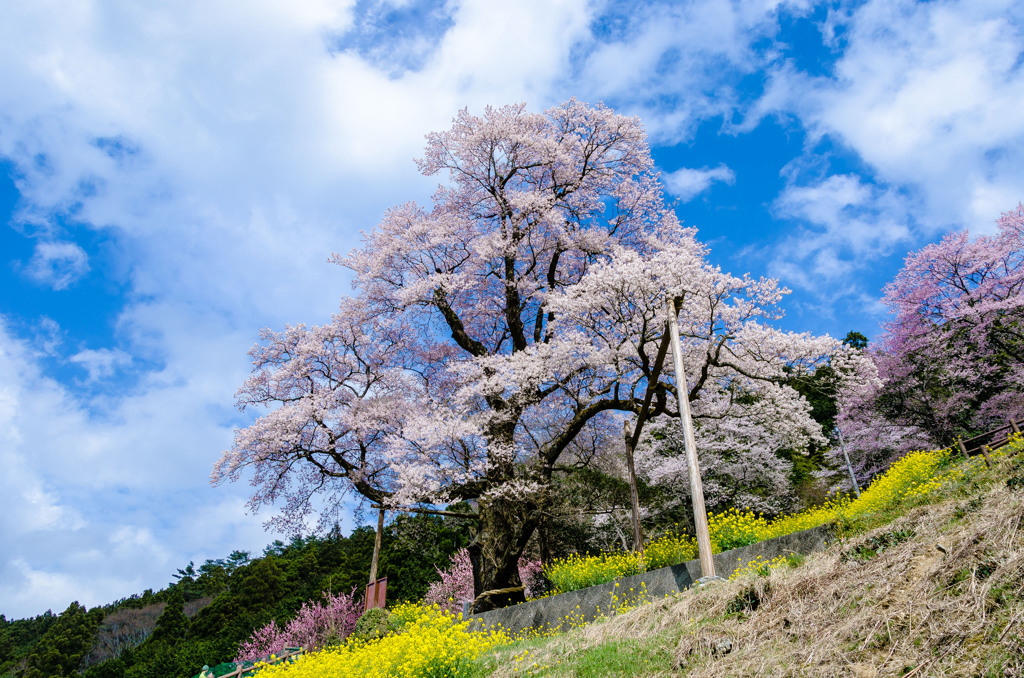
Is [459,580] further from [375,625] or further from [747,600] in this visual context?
[747,600]

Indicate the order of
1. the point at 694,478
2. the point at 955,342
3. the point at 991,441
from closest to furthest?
1. the point at 694,478
2. the point at 991,441
3. the point at 955,342

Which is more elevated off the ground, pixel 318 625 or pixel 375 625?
pixel 375 625

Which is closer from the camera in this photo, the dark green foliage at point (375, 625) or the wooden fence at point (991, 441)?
the wooden fence at point (991, 441)

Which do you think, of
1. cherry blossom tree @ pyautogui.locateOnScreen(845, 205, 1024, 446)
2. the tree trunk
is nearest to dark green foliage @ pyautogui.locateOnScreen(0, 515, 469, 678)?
the tree trunk

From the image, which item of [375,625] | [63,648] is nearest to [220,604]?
[63,648]

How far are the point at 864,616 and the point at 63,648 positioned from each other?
4776 cm

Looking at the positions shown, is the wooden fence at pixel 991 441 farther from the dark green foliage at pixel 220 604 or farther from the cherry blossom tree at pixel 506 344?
the dark green foliage at pixel 220 604

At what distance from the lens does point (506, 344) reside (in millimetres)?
16078

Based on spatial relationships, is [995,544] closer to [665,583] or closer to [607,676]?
[607,676]

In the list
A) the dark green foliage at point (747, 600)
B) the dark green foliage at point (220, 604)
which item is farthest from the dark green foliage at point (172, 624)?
the dark green foliage at point (747, 600)

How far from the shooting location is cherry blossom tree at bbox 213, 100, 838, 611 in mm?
11844

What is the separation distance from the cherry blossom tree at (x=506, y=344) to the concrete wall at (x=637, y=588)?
2.49m

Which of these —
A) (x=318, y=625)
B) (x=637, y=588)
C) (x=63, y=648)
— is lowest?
(x=63, y=648)

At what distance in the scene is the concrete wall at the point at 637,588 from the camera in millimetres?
8023
